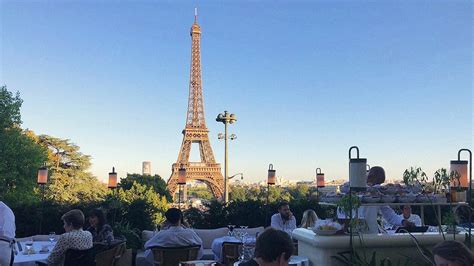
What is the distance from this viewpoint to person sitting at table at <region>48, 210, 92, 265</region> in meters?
4.71

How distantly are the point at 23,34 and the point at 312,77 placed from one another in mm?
11777

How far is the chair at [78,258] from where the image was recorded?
4.67 meters

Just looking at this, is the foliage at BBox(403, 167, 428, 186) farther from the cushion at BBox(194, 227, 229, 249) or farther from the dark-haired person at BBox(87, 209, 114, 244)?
the cushion at BBox(194, 227, 229, 249)

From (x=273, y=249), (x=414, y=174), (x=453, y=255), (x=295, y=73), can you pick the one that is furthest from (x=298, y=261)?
(x=295, y=73)

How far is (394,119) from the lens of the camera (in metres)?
17.4

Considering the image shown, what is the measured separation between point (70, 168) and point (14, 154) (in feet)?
47.9

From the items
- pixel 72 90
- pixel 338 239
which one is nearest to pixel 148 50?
pixel 72 90

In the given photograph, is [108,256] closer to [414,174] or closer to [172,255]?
[172,255]

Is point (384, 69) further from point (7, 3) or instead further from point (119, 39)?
point (7, 3)

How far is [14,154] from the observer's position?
19.5 metres

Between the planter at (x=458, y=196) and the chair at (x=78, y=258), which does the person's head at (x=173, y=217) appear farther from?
the planter at (x=458, y=196)

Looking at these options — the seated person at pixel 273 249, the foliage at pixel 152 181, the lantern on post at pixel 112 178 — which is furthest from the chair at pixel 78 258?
the foliage at pixel 152 181

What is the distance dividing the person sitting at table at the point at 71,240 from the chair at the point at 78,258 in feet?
0.17

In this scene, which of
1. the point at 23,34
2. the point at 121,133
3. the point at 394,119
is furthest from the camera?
the point at 121,133
